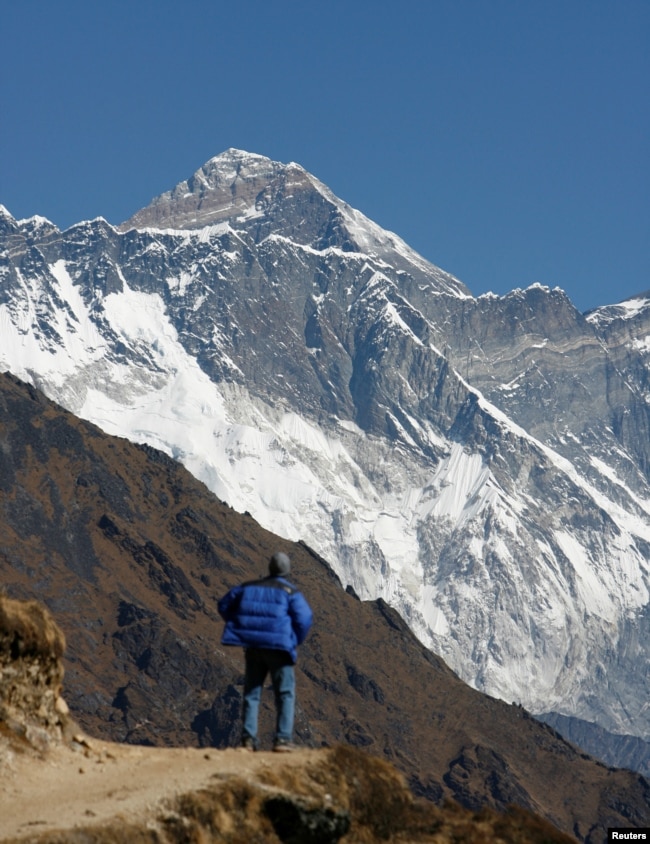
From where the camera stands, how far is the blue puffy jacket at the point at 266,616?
2609 centimetres

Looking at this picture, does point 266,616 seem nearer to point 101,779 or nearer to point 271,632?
point 271,632

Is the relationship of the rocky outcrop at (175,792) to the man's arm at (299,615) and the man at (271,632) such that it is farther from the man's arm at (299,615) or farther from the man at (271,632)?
the man's arm at (299,615)

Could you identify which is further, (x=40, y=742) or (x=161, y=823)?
(x=40, y=742)

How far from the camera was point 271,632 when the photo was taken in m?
26.1

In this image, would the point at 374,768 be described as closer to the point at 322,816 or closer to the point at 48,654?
the point at 322,816

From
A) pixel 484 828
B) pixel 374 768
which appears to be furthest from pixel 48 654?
pixel 484 828

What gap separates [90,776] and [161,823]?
3.04 m

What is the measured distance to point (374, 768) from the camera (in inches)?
1064

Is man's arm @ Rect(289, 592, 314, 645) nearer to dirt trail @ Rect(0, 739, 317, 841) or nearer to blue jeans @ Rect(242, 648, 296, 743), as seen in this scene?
blue jeans @ Rect(242, 648, 296, 743)

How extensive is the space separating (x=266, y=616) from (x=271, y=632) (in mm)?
261

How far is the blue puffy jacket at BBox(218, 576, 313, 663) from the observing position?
2609 centimetres

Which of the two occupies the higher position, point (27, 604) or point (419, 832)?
point (27, 604)

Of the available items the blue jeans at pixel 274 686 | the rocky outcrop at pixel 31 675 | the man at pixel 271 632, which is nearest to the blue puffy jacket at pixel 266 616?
the man at pixel 271 632

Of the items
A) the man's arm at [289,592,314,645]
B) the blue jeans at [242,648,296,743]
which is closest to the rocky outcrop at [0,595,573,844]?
the blue jeans at [242,648,296,743]
